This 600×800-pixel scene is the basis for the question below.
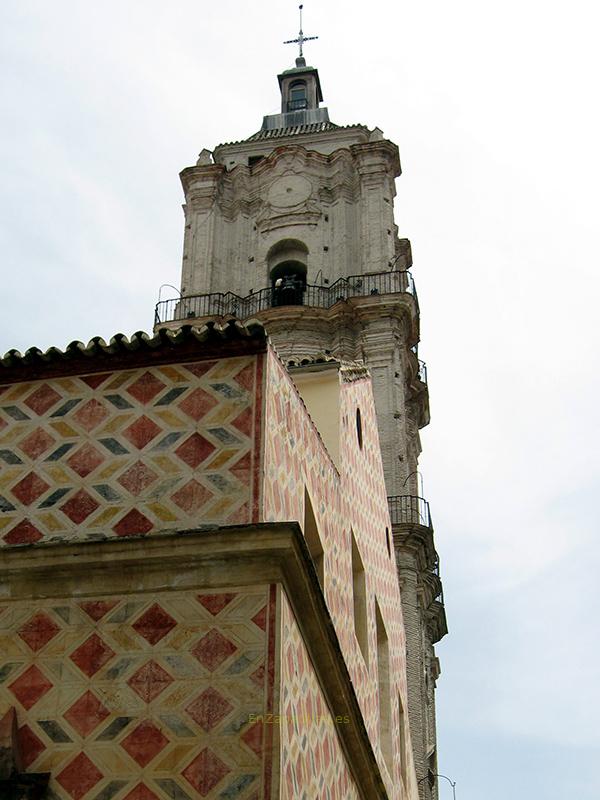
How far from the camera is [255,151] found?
47031 mm

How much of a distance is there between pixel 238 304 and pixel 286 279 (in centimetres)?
201

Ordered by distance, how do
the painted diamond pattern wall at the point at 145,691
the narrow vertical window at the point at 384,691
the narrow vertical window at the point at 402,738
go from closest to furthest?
the painted diamond pattern wall at the point at 145,691
the narrow vertical window at the point at 384,691
the narrow vertical window at the point at 402,738

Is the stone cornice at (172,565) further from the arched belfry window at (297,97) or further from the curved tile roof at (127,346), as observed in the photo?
the arched belfry window at (297,97)

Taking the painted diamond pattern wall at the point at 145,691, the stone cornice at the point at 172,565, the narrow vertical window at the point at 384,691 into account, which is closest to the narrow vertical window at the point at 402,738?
the narrow vertical window at the point at 384,691

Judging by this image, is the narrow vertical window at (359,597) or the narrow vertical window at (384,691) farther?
the narrow vertical window at (384,691)

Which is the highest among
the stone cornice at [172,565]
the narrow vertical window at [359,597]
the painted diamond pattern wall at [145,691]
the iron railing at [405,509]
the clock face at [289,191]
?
the clock face at [289,191]

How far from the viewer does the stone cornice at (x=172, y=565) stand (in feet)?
29.0

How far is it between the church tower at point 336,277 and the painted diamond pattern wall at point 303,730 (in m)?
21.5

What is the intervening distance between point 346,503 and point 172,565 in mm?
4377

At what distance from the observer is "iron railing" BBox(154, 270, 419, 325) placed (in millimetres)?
39719

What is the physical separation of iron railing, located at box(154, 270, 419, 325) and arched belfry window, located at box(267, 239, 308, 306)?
0.19 ft

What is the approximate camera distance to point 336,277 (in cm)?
4094

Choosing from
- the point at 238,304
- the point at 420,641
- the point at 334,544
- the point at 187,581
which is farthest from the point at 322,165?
the point at 187,581

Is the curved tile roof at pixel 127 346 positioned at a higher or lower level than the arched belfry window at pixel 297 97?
lower
